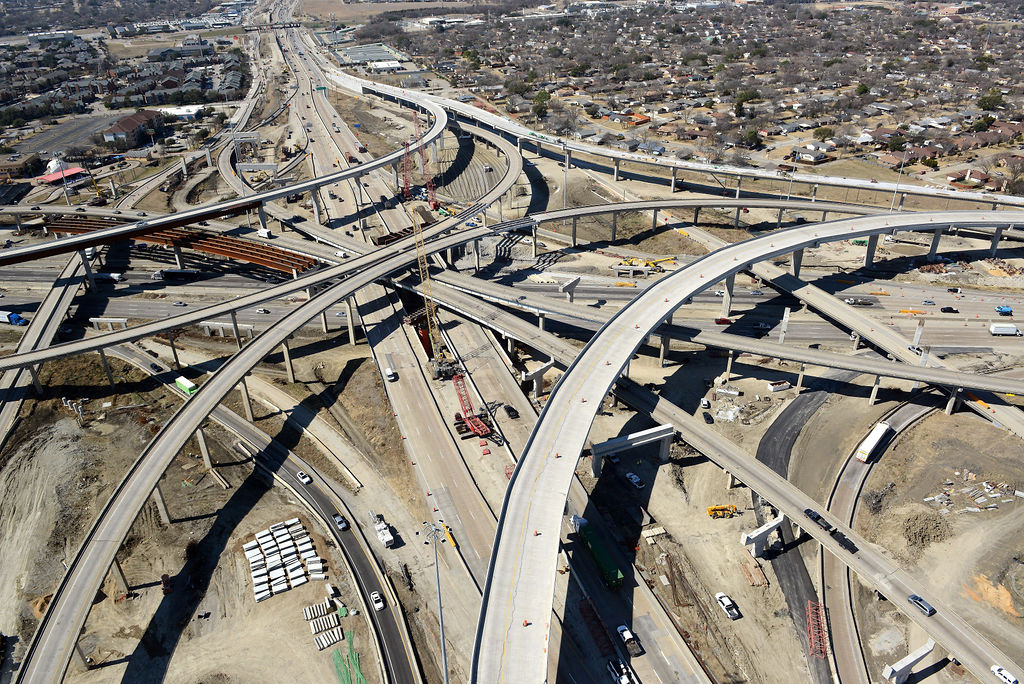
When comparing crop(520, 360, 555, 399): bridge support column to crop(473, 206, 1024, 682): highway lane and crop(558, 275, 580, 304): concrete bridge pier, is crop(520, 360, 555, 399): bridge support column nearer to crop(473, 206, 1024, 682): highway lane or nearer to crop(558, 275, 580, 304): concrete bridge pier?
crop(473, 206, 1024, 682): highway lane

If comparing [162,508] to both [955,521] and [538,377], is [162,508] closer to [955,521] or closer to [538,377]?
[538,377]

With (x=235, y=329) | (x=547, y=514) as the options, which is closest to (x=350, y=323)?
(x=235, y=329)

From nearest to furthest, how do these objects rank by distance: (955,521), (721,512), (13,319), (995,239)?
(955,521) → (721,512) → (13,319) → (995,239)

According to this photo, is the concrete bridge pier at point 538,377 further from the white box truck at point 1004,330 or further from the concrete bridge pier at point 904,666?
the white box truck at point 1004,330

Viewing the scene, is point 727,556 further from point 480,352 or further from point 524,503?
point 480,352

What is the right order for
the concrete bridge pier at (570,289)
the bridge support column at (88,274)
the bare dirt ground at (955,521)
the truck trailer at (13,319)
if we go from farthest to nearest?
1. the bridge support column at (88,274)
2. the truck trailer at (13,319)
3. the concrete bridge pier at (570,289)
4. the bare dirt ground at (955,521)

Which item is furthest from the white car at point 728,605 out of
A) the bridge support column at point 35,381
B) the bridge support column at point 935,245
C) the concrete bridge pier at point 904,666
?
the bridge support column at point 35,381

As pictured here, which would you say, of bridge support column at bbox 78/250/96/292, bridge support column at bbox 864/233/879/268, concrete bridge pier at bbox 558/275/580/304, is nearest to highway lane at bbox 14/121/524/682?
concrete bridge pier at bbox 558/275/580/304
